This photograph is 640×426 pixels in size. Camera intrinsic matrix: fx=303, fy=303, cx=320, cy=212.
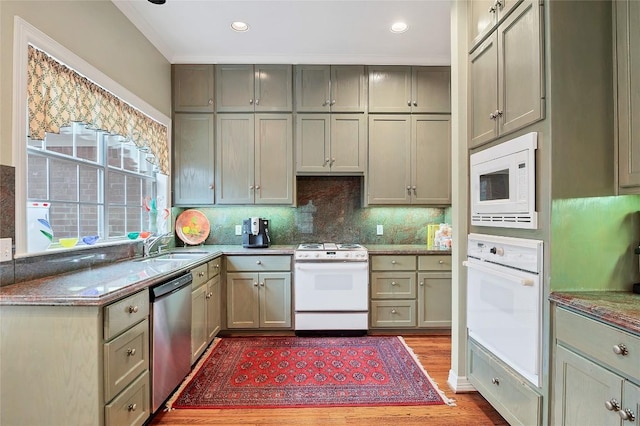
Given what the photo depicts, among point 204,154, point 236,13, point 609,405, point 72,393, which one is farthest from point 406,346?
point 236,13

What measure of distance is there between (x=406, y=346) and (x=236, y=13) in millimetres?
3338

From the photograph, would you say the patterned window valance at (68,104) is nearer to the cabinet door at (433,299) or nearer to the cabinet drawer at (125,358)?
the cabinet drawer at (125,358)

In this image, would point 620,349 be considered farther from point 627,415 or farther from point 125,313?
point 125,313

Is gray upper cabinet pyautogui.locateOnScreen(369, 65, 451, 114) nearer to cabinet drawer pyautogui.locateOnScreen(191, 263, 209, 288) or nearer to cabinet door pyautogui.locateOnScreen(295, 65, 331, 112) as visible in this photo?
cabinet door pyautogui.locateOnScreen(295, 65, 331, 112)

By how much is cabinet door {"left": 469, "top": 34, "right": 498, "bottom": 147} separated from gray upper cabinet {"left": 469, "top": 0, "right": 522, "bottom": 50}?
0.08m

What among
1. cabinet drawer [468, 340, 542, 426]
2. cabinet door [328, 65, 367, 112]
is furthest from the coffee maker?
cabinet drawer [468, 340, 542, 426]

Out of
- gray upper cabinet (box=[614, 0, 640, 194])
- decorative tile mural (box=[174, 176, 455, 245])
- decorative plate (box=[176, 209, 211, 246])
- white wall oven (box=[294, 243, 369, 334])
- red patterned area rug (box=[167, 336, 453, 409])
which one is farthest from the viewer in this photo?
decorative tile mural (box=[174, 176, 455, 245])

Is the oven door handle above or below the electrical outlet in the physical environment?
below

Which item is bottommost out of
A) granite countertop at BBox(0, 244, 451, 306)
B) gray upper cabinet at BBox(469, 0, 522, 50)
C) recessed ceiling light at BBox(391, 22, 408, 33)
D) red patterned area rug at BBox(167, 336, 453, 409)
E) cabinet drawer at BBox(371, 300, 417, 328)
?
red patterned area rug at BBox(167, 336, 453, 409)

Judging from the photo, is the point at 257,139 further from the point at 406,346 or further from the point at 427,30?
the point at 406,346

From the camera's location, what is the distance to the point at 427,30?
2.80 metres

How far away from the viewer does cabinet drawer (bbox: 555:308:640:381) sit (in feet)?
3.50

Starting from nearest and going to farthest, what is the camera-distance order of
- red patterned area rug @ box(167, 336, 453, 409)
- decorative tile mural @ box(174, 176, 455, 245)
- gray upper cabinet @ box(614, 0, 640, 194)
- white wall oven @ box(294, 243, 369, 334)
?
gray upper cabinet @ box(614, 0, 640, 194), red patterned area rug @ box(167, 336, 453, 409), white wall oven @ box(294, 243, 369, 334), decorative tile mural @ box(174, 176, 455, 245)

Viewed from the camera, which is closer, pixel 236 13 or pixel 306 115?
pixel 236 13
